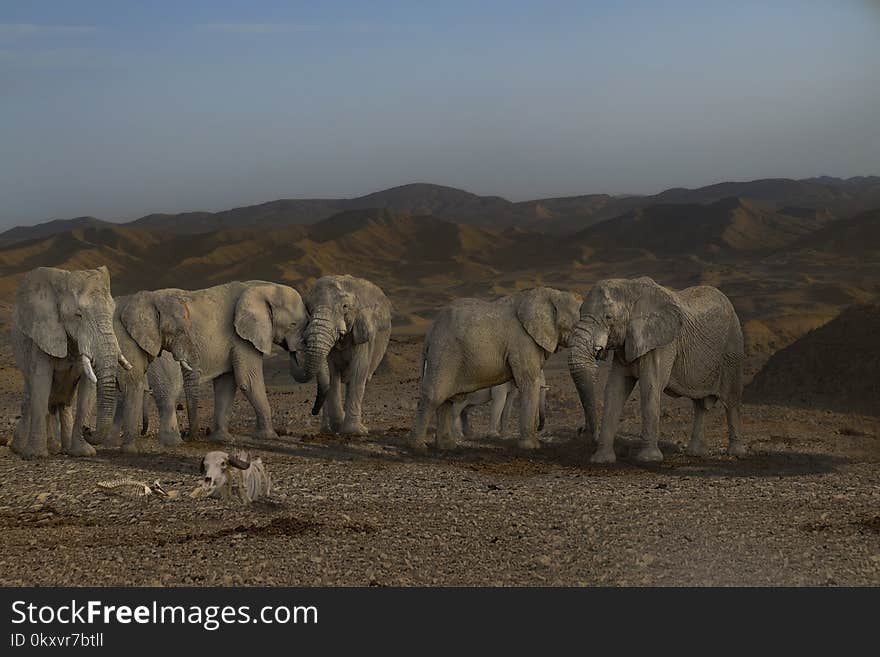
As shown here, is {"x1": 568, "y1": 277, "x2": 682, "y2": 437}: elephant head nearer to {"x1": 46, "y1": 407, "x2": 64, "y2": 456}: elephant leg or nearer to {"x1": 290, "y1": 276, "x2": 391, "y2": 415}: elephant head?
{"x1": 290, "y1": 276, "x2": 391, "y2": 415}: elephant head

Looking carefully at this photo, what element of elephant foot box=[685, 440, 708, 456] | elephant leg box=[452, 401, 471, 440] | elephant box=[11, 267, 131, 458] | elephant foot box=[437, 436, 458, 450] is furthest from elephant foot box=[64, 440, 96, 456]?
elephant foot box=[685, 440, 708, 456]

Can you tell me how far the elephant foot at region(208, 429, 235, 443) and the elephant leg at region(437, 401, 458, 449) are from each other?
10.3ft

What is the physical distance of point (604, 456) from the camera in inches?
677

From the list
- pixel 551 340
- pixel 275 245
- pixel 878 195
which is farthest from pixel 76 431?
pixel 878 195

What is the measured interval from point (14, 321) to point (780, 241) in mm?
85946

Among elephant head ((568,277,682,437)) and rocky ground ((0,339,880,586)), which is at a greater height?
elephant head ((568,277,682,437))

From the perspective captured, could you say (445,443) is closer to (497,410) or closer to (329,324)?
(497,410)

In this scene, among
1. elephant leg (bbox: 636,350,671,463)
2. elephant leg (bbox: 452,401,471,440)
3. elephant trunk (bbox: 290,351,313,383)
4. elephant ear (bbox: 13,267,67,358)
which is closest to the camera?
elephant ear (bbox: 13,267,67,358)

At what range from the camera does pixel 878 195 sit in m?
161

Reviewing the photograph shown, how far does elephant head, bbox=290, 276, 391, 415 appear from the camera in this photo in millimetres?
19047

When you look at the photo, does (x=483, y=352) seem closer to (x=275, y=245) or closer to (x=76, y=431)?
(x=76, y=431)

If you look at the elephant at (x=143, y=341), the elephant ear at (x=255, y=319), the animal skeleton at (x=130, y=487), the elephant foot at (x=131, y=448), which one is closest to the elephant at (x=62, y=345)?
the elephant foot at (x=131, y=448)

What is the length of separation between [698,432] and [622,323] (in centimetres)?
270

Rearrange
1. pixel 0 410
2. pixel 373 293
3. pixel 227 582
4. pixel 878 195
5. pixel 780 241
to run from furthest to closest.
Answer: pixel 878 195, pixel 780 241, pixel 0 410, pixel 373 293, pixel 227 582
